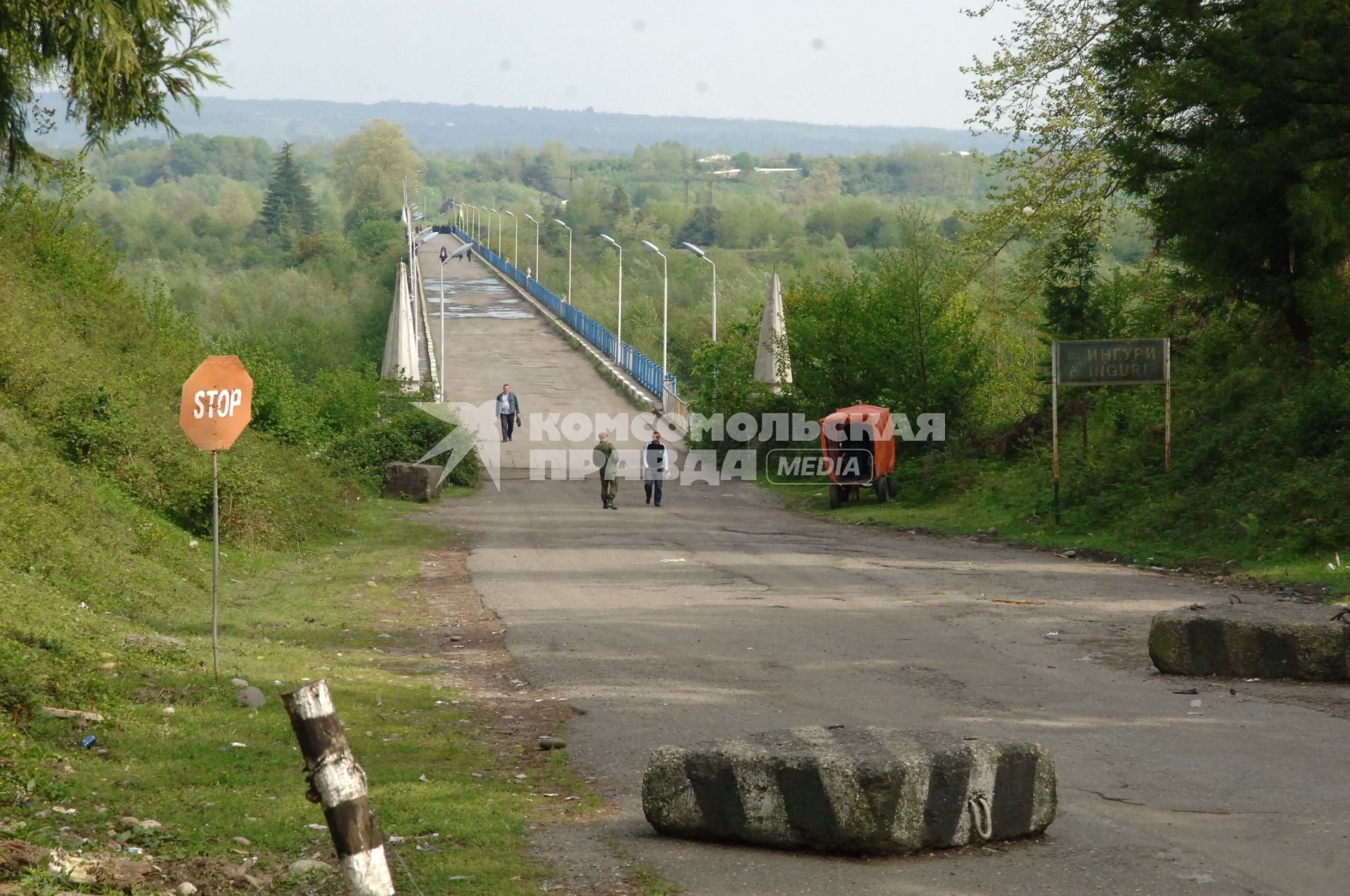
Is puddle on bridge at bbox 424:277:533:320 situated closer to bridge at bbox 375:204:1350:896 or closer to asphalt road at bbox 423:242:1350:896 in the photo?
bridge at bbox 375:204:1350:896

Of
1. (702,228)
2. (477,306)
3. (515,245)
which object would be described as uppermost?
(702,228)

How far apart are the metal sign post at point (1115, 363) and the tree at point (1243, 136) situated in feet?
5.44

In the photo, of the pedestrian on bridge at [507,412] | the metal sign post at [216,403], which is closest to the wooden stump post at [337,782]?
the metal sign post at [216,403]

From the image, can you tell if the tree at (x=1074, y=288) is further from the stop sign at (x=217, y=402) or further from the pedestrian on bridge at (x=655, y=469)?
the stop sign at (x=217, y=402)

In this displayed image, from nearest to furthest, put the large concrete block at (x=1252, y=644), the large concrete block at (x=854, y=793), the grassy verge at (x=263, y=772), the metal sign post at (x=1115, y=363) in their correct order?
the grassy verge at (x=263, y=772) < the large concrete block at (x=854, y=793) < the large concrete block at (x=1252, y=644) < the metal sign post at (x=1115, y=363)

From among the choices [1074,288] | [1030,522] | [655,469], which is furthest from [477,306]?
[1030,522]

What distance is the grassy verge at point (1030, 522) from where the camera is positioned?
15797 mm

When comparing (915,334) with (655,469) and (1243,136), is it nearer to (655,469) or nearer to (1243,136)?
(655,469)

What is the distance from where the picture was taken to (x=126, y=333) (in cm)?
2444

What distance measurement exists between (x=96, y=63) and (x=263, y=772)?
5922mm

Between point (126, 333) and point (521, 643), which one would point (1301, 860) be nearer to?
point (521, 643)

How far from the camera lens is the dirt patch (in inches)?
245

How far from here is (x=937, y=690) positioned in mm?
10188

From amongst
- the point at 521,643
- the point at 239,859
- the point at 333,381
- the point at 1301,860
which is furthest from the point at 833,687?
the point at 333,381
